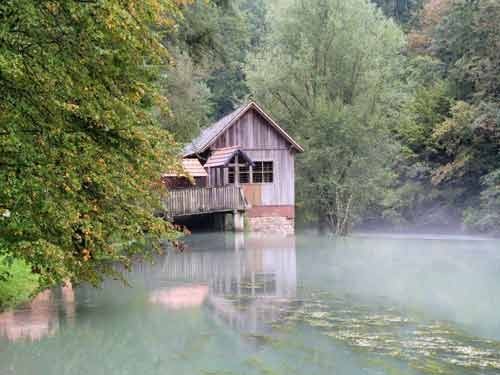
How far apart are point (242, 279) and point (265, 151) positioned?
51.0 ft

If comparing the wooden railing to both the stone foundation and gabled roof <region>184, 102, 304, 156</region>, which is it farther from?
gabled roof <region>184, 102, 304, 156</region>

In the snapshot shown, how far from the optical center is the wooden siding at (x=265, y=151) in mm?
33312

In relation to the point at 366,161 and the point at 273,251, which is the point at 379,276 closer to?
the point at 273,251

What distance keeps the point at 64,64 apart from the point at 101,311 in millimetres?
7511

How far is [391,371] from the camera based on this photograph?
958 centimetres

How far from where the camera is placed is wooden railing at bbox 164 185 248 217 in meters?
29.7

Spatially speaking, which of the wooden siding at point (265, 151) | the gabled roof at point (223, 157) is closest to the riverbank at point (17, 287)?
the gabled roof at point (223, 157)

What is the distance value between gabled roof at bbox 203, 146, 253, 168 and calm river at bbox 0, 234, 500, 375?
9.74 m

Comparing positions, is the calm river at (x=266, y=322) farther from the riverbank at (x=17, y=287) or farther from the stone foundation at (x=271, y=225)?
the stone foundation at (x=271, y=225)

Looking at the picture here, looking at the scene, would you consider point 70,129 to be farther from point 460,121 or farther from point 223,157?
point 460,121

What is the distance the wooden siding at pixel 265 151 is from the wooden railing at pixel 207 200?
233cm

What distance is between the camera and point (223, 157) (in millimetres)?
31922

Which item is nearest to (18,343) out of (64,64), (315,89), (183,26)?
(64,64)

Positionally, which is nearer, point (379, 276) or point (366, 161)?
point (379, 276)
